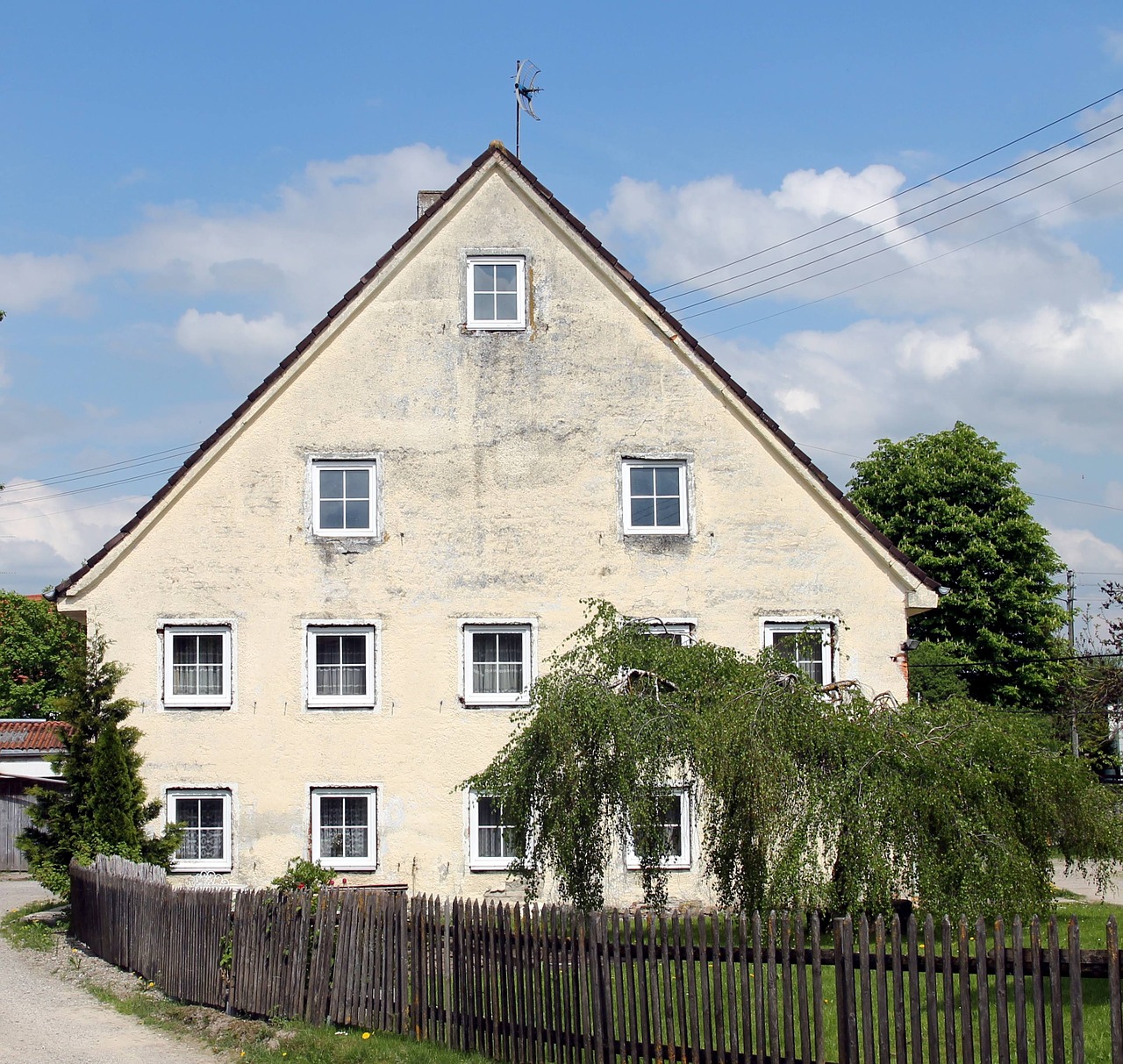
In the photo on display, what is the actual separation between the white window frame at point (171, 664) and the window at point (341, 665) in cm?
123

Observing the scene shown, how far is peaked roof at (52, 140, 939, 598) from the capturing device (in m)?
20.4

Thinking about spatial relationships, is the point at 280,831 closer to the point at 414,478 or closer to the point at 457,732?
the point at 457,732

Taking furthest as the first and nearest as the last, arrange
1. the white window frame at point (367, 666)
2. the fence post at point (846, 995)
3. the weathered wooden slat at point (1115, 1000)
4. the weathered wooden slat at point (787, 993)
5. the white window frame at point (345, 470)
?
1. the white window frame at point (345, 470)
2. the white window frame at point (367, 666)
3. the weathered wooden slat at point (787, 993)
4. the fence post at point (846, 995)
5. the weathered wooden slat at point (1115, 1000)

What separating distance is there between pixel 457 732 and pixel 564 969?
31.3 feet

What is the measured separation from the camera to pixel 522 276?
2111 centimetres

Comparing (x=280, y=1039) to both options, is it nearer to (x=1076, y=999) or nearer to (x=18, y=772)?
(x=1076, y=999)

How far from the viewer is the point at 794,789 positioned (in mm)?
11680

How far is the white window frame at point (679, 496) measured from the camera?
2078cm

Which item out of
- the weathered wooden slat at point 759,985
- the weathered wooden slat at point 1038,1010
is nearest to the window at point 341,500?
the weathered wooden slat at point 759,985

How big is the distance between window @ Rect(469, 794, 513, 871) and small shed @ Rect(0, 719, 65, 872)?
1634 cm

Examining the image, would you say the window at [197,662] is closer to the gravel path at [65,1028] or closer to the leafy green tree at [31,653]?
the gravel path at [65,1028]

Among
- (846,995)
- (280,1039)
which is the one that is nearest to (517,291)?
(280,1039)

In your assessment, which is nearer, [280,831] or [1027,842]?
[1027,842]

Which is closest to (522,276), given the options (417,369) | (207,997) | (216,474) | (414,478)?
(417,369)
